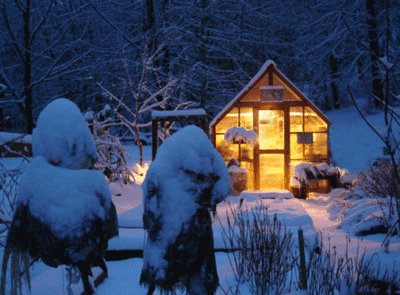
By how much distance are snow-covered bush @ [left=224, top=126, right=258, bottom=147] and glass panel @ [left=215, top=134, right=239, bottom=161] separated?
609 millimetres

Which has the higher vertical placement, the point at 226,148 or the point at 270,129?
the point at 270,129

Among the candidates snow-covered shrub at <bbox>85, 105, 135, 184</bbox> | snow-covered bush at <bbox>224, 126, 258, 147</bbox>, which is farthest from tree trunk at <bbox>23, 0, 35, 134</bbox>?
snow-covered bush at <bbox>224, 126, 258, 147</bbox>

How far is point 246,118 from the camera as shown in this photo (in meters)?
10.4

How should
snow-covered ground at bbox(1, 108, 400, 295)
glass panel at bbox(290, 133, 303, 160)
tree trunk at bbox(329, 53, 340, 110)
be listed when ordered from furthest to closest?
tree trunk at bbox(329, 53, 340, 110), glass panel at bbox(290, 133, 303, 160), snow-covered ground at bbox(1, 108, 400, 295)

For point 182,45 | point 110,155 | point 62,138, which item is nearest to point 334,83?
point 182,45

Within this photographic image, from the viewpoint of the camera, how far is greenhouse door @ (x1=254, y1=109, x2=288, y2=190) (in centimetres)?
1036

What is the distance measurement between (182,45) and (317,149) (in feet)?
28.2

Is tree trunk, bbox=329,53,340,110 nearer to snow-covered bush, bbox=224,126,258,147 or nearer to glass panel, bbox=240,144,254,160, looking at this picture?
glass panel, bbox=240,144,254,160

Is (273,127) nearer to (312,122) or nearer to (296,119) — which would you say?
(296,119)

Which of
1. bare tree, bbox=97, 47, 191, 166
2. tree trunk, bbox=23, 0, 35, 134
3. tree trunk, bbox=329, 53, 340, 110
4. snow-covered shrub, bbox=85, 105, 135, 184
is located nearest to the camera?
snow-covered shrub, bbox=85, 105, 135, 184

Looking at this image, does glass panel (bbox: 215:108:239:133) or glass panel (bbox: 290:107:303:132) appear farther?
glass panel (bbox: 215:108:239:133)

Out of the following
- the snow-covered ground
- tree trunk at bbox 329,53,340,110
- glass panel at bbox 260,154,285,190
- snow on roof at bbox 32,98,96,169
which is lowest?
the snow-covered ground

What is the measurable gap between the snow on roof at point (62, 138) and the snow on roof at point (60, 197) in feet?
0.21

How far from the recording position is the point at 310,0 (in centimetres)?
1803
